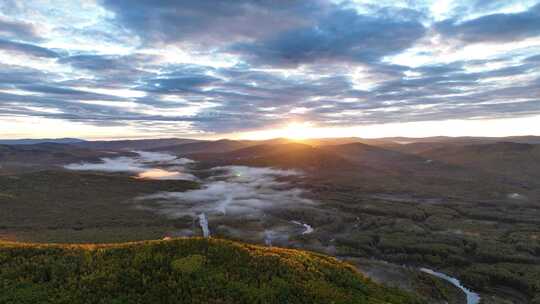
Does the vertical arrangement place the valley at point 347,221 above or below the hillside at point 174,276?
below

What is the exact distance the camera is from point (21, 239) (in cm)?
7925

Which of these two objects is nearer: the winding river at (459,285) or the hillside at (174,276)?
the hillside at (174,276)

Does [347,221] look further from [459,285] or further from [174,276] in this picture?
[174,276]

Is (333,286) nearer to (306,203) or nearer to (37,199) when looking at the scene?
(306,203)

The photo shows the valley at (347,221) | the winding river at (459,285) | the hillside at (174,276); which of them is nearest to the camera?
the hillside at (174,276)

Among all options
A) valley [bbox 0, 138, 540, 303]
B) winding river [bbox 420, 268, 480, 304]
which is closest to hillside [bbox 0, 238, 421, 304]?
valley [bbox 0, 138, 540, 303]

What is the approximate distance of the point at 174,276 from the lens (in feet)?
77.7

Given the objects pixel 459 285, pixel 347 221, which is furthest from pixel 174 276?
pixel 347 221

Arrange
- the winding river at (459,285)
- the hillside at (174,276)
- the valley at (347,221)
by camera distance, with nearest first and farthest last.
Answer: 1. the hillside at (174,276)
2. the winding river at (459,285)
3. the valley at (347,221)

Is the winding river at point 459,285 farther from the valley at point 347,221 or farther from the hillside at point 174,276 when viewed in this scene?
the hillside at point 174,276

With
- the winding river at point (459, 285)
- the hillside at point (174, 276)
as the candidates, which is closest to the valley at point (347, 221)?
the winding river at point (459, 285)

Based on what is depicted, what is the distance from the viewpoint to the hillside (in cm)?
2162

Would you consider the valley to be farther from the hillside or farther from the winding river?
the hillside

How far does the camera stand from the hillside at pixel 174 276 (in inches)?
851
